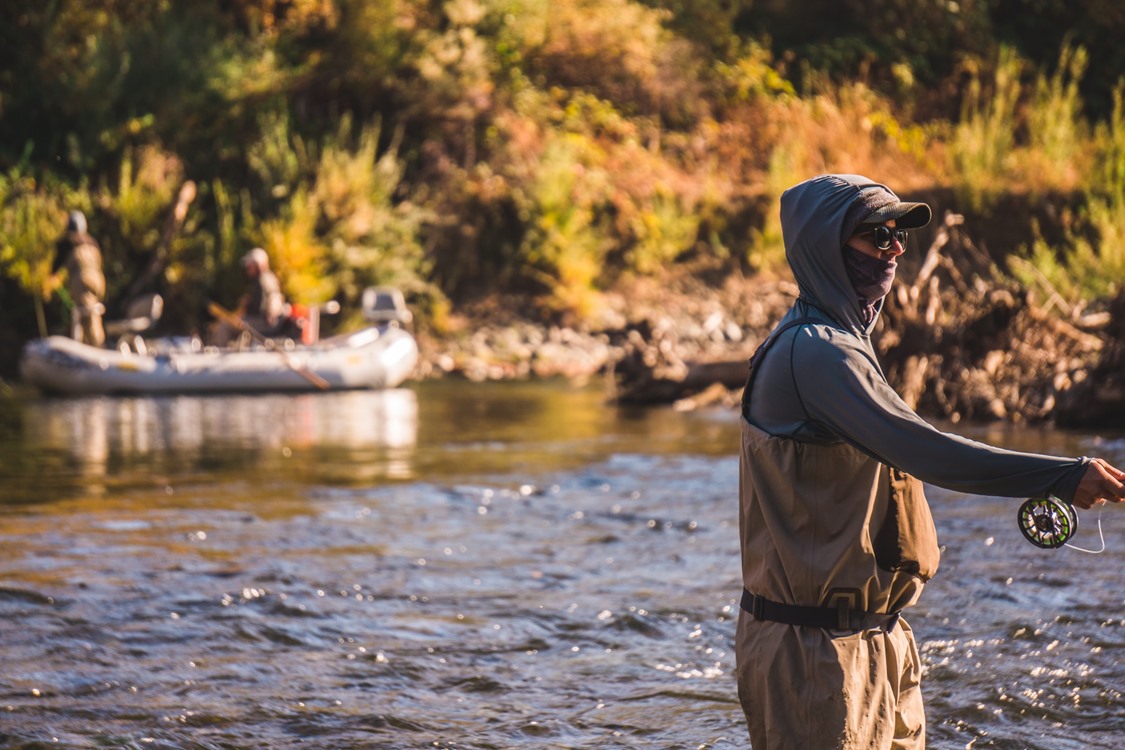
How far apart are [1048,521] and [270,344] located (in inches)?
764

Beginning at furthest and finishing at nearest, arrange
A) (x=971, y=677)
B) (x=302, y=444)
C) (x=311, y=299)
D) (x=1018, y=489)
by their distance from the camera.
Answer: (x=311, y=299)
(x=302, y=444)
(x=971, y=677)
(x=1018, y=489)

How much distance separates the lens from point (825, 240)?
3527 millimetres

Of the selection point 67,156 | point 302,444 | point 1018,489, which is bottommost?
point 302,444

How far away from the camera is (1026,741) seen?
5738 millimetres

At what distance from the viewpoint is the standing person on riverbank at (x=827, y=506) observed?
11.5 feet

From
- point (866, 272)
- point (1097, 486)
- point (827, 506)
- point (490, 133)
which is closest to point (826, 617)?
point (827, 506)

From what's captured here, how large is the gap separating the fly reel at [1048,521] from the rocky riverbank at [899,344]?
10.7 metres

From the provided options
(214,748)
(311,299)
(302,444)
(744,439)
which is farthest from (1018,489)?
(311,299)

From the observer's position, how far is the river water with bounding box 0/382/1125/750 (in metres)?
6.05

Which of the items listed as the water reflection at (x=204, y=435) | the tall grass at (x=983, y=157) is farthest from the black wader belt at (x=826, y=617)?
the tall grass at (x=983, y=157)

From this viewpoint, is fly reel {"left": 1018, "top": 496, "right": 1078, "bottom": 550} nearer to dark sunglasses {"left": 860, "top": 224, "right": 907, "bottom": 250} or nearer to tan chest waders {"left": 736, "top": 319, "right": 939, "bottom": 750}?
tan chest waders {"left": 736, "top": 319, "right": 939, "bottom": 750}

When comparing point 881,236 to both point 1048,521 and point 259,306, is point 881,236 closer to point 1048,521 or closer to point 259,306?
point 1048,521

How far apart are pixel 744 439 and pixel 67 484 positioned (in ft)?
32.2

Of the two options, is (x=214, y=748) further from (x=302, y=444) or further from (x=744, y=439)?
(x=302, y=444)
